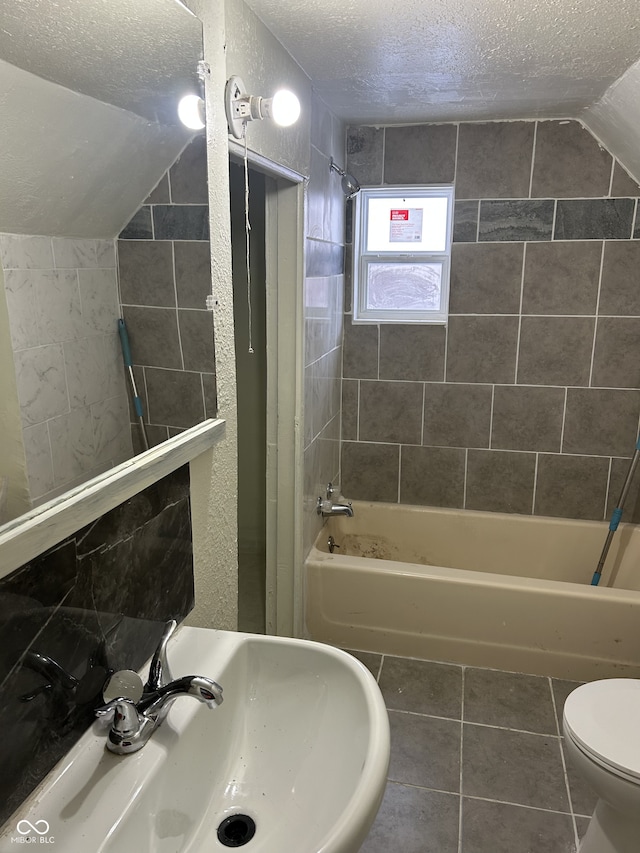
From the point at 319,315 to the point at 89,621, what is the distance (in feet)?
5.66

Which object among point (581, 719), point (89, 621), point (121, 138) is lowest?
point (581, 719)

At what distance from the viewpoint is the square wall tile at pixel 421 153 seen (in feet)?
9.34

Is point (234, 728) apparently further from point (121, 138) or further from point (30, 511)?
point (121, 138)

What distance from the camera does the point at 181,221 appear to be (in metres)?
1.26

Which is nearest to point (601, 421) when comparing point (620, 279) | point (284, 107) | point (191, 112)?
point (620, 279)

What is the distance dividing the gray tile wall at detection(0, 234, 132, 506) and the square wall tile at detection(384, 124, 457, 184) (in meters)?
2.18

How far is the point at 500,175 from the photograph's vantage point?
283 cm

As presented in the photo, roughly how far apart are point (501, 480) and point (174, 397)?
7.43 feet

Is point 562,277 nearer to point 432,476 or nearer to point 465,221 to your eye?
point 465,221

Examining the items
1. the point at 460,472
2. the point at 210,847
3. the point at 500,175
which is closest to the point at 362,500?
the point at 460,472

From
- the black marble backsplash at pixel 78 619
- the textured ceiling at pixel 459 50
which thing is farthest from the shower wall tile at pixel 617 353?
the black marble backsplash at pixel 78 619

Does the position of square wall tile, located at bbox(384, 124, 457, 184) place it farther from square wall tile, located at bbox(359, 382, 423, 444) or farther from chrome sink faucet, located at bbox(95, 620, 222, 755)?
chrome sink faucet, located at bbox(95, 620, 222, 755)

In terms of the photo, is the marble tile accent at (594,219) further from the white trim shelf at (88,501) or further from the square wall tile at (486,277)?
the white trim shelf at (88,501)

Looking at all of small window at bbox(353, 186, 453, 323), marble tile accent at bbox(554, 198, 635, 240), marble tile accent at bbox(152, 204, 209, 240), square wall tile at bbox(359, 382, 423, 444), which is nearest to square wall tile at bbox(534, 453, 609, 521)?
square wall tile at bbox(359, 382, 423, 444)
